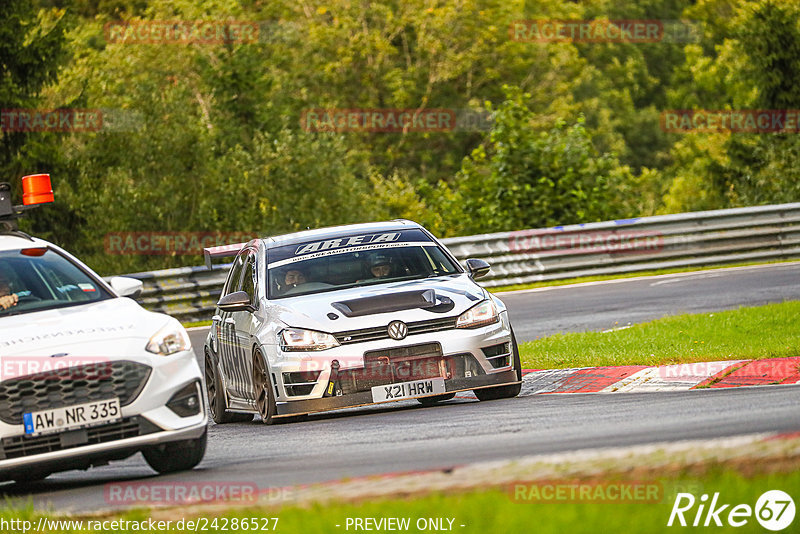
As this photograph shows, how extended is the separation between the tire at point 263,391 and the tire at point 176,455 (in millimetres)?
2311

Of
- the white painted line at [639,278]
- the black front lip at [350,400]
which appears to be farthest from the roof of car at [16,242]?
the white painted line at [639,278]

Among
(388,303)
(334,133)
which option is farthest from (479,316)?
(334,133)

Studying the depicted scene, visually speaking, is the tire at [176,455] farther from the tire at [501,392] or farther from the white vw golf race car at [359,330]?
the tire at [501,392]

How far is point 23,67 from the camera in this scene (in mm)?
31797

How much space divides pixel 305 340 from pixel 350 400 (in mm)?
590

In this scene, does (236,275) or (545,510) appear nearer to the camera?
(545,510)

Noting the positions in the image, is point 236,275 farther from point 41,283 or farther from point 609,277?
point 609,277

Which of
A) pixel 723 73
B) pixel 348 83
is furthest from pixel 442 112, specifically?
pixel 723 73

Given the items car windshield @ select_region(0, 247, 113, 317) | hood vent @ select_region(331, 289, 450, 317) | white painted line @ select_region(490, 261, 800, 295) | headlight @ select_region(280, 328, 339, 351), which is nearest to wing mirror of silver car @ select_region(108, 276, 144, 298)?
car windshield @ select_region(0, 247, 113, 317)

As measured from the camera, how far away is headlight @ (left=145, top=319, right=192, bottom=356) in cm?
838

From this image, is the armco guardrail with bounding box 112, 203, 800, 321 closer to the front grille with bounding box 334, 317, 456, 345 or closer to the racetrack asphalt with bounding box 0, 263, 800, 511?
the racetrack asphalt with bounding box 0, 263, 800, 511

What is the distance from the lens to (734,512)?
4.84 m

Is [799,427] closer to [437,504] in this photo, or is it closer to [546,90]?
[437,504]

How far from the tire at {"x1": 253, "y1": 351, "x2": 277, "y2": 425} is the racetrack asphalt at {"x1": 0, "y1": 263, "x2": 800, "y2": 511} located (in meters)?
0.14
